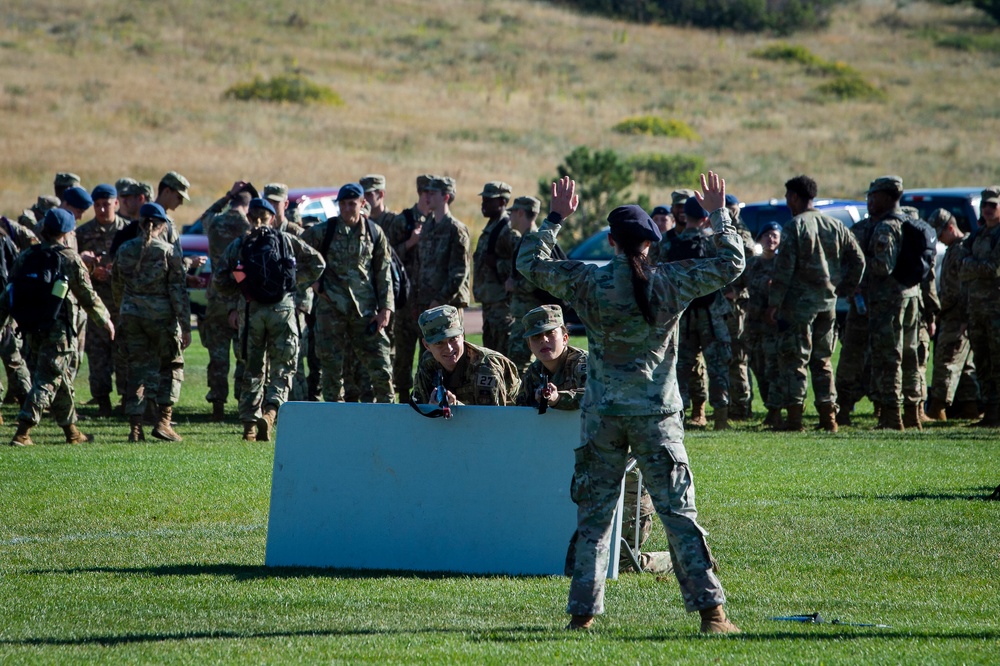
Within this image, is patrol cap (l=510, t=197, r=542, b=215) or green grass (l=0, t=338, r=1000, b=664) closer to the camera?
green grass (l=0, t=338, r=1000, b=664)

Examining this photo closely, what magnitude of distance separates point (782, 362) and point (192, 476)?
18.9ft

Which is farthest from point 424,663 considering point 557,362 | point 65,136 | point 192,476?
point 65,136

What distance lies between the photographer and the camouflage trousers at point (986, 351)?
44.5 ft

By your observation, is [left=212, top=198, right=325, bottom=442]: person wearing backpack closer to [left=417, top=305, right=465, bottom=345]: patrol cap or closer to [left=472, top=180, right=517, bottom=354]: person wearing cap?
[left=472, top=180, right=517, bottom=354]: person wearing cap

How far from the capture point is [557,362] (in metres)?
7.83

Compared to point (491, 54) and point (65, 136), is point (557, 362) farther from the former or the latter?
point (491, 54)

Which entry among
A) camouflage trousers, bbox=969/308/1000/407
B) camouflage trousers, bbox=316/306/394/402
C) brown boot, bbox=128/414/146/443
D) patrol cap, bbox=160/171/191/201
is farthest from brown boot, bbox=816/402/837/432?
patrol cap, bbox=160/171/191/201

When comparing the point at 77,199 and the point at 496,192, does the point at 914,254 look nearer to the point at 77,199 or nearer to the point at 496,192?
the point at 496,192

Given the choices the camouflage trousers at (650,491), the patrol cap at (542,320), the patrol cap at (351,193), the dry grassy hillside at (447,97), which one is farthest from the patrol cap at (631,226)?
the dry grassy hillside at (447,97)

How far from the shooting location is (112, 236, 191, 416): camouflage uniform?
40.8 feet

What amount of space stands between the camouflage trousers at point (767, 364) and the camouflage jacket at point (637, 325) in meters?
7.24

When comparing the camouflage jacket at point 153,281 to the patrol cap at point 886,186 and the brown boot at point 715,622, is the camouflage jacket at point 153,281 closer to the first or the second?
the patrol cap at point 886,186

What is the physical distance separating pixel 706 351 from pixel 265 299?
4.32m

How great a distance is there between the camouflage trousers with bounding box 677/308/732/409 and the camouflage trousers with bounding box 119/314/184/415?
480 centimetres
